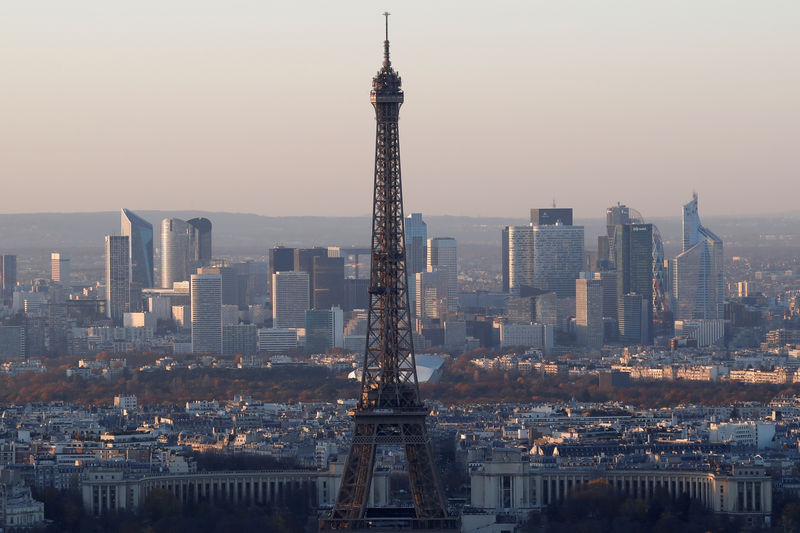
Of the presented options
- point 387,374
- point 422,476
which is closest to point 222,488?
point 387,374

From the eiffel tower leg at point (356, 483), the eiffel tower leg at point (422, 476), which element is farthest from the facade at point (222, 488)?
the eiffel tower leg at point (422, 476)

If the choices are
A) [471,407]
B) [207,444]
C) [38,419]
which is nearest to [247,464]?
[207,444]

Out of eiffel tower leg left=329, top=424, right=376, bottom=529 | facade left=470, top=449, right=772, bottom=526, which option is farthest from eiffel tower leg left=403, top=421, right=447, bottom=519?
facade left=470, top=449, right=772, bottom=526

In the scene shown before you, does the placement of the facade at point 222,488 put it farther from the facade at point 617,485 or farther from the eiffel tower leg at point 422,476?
the eiffel tower leg at point 422,476

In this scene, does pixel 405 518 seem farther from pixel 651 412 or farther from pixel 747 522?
pixel 651 412

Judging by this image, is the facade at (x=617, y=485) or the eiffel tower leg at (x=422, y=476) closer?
the eiffel tower leg at (x=422, y=476)

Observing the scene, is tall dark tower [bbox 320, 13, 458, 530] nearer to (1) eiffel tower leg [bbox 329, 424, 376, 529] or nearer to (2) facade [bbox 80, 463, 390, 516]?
(1) eiffel tower leg [bbox 329, 424, 376, 529]

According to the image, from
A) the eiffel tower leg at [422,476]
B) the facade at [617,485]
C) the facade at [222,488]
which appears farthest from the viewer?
the facade at [222,488]
